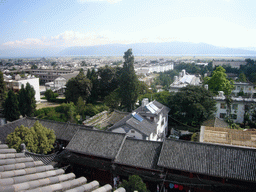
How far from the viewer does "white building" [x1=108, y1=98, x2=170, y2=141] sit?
1792 cm

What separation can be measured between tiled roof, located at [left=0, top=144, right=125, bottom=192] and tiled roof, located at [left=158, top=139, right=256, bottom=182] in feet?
29.8

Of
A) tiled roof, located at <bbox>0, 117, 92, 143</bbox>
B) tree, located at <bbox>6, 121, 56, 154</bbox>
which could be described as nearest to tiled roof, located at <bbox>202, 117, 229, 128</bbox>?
tiled roof, located at <bbox>0, 117, 92, 143</bbox>

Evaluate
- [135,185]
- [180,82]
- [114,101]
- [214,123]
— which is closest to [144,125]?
[214,123]

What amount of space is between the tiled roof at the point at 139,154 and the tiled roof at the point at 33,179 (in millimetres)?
9114

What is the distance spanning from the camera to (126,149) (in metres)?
14.3

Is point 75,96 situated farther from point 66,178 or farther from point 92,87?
point 66,178

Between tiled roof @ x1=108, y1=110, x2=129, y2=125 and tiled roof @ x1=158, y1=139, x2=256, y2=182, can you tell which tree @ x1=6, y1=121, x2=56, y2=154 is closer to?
tiled roof @ x1=158, y1=139, x2=256, y2=182

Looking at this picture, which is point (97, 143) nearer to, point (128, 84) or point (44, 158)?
point (44, 158)

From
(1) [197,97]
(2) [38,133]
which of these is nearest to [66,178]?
(2) [38,133]

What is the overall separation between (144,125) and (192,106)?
7.02m

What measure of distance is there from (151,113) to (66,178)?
1672cm

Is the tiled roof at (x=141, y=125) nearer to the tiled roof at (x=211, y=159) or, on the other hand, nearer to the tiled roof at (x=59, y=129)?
the tiled roof at (x=59, y=129)

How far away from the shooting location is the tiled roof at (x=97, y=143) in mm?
14367

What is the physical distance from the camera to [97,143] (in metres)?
15.2
